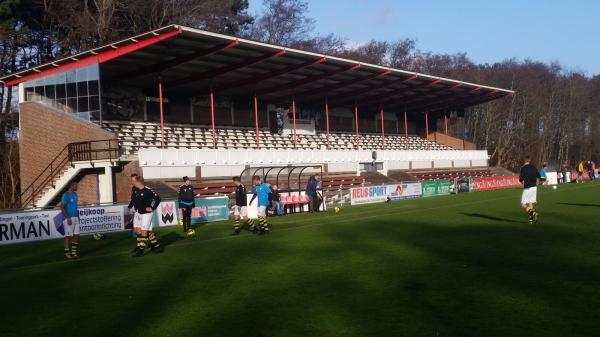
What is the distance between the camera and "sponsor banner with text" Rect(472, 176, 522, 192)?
50.7 meters

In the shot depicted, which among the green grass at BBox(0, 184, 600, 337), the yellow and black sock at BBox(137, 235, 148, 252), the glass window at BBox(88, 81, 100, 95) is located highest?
the glass window at BBox(88, 81, 100, 95)

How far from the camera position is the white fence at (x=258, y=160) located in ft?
119

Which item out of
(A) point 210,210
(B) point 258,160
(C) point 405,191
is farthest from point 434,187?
(A) point 210,210

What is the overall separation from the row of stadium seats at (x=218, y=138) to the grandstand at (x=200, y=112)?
0.12m

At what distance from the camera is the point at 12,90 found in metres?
52.8

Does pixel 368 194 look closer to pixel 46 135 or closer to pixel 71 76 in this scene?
pixel 71 76

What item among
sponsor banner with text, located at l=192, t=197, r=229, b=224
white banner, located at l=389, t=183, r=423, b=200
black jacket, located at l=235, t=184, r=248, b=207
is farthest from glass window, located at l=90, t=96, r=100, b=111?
white banner, located at l=389, t=183, r=423, b=200

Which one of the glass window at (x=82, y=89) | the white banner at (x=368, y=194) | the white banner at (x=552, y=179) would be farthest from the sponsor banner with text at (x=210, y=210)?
the white banner at (x=552, y=179)

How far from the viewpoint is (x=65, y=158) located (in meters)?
35.1

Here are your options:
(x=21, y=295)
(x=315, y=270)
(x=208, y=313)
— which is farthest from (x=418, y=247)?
(x=21, y=295)

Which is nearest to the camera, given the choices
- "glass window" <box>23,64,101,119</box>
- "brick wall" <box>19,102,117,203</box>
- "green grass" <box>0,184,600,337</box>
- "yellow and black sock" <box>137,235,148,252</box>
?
"green grass" <box>0,184,600,337</box>

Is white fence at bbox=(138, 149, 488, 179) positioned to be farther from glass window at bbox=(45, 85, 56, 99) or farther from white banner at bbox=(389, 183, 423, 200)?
glass window at bbox=(45, 85, 56, 99)

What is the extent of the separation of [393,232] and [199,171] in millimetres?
21895

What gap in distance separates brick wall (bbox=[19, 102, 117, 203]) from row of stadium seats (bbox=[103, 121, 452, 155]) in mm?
2145
